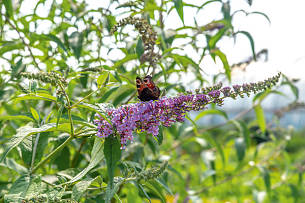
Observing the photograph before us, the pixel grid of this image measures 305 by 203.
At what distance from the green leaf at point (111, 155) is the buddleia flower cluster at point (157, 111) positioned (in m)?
0.02

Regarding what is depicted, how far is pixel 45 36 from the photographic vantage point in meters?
1.18

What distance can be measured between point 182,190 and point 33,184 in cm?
115

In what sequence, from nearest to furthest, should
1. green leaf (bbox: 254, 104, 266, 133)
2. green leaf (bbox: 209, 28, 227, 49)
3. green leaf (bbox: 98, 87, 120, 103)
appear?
green leaf (bbox: 98, 87, 120, 103) < green leaf (bbox: 209, 28, 227, 49) < green leaf (bbox: 254, 104, 266, 133)

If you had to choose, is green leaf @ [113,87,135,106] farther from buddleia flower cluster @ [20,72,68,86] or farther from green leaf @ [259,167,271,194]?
green leaf @ [259,167,271,194]

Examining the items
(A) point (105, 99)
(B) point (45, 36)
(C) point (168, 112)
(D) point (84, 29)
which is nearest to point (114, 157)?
(C) point (168, 112)

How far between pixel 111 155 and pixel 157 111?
150mm

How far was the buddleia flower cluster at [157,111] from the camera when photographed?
71 centimetres

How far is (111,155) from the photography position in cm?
69

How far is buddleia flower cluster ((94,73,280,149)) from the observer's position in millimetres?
714

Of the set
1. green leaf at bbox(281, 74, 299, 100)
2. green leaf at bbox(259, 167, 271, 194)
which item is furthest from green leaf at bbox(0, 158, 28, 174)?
green leaf at bbox(281, 74, 299, 100)

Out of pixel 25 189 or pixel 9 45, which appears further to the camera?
pixel 9 45

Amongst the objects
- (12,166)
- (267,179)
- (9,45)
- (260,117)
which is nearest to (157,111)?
(12,166)

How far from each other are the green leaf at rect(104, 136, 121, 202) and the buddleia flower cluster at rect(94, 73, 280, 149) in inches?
0.7

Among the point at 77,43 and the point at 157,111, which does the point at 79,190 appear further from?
the point at 77,43
